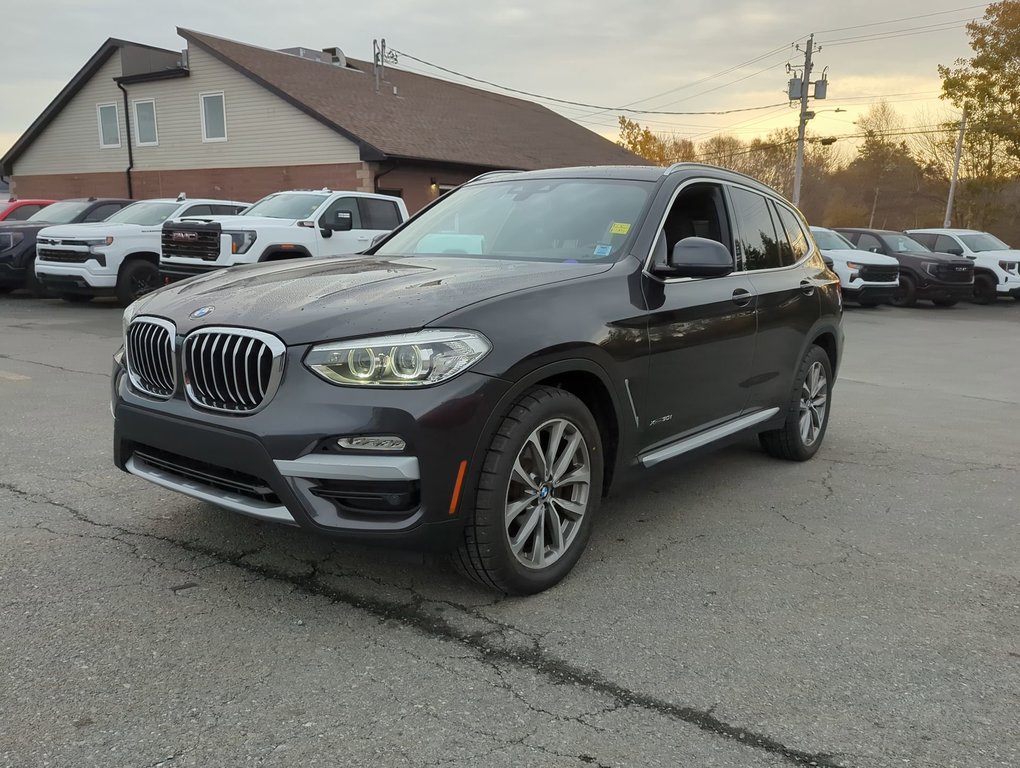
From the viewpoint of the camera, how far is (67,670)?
2.77 m

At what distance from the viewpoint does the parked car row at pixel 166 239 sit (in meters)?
12.3

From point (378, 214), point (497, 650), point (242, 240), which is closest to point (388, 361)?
point (497, 650)

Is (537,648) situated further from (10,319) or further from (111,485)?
(10,319)

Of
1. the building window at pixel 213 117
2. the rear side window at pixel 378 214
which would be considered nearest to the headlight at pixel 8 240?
the rear side window at pixel 378 214

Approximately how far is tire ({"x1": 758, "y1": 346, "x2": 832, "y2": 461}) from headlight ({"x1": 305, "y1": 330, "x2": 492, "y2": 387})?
9.87 ft

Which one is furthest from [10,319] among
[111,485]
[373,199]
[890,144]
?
[890,144]

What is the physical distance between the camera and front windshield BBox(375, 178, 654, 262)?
4125 millimetres

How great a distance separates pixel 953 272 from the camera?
19844mm

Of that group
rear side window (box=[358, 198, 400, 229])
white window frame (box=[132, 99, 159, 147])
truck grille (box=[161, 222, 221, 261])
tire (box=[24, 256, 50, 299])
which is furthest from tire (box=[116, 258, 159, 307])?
white window frame (box=[132, 99, 159, 147])

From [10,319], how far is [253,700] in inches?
474

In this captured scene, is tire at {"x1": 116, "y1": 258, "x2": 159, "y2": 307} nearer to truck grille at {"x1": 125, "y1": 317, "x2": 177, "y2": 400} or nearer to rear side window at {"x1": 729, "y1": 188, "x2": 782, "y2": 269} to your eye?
truck grille at {"x1": 125, "y1": 317, "x2": 177, "y2": 400}

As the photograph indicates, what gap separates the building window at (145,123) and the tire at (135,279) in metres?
16.6

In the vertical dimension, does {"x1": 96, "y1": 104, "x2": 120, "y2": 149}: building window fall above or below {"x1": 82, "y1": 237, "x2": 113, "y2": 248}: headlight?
above

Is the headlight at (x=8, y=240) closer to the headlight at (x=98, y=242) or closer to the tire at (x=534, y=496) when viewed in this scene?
the headlight at (x=98, y=242)
